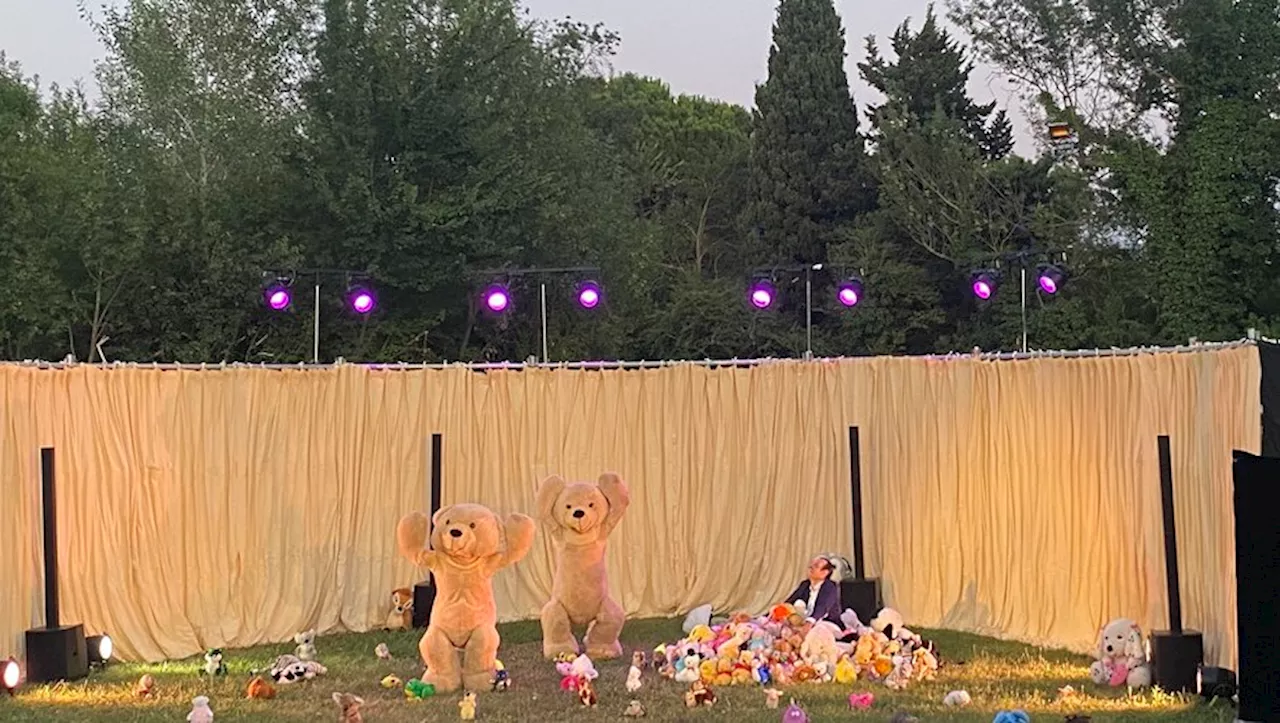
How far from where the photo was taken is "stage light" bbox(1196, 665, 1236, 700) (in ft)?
17.9

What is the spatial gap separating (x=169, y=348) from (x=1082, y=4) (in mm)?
13326

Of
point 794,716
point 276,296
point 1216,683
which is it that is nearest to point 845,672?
point 794,716

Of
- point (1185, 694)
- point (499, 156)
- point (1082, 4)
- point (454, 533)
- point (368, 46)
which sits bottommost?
point (1185, 694)

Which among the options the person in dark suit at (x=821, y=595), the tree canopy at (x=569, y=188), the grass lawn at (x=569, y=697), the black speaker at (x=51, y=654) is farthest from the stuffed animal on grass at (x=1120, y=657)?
the tree canopy at (x=569, y=188)

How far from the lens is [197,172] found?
17.7m

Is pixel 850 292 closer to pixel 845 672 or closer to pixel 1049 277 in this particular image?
pixel 1049 277

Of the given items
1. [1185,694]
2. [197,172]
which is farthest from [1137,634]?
[197,172]

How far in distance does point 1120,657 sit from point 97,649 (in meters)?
4.95

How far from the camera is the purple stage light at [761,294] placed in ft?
32.9

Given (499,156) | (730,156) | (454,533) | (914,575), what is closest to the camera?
(454,533)

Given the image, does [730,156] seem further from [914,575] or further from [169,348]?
[914,575]

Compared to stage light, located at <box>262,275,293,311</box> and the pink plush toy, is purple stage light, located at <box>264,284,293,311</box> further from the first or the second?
the pink plush toy

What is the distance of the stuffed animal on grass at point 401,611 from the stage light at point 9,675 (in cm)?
244

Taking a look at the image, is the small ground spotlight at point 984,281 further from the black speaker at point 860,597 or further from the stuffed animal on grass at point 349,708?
the stuffed animal on grass at point 349,708
